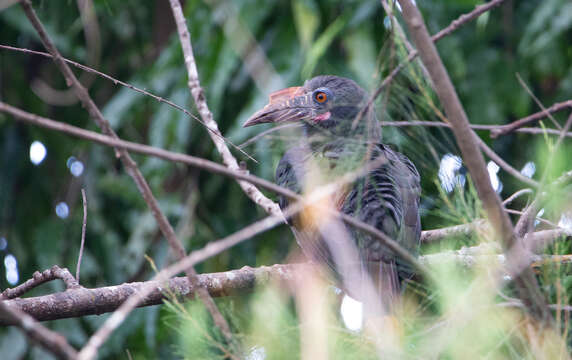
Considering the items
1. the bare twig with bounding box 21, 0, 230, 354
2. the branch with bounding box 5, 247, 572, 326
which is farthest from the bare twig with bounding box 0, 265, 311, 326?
the bare twig with bounding box 21, 0, 230, 354

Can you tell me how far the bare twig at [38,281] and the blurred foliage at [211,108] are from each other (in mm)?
1731

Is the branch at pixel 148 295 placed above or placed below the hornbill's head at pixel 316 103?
below

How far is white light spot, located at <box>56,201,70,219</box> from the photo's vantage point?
5.41 metres

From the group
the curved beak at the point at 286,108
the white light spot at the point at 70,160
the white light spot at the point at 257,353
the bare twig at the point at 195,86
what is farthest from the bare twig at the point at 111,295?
the white light spot at the point at 70,160

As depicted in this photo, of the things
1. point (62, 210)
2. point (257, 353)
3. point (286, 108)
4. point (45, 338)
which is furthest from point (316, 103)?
point (62, 210)

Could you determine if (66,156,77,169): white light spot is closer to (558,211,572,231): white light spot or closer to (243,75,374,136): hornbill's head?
(243,75,374,136): hornbill's head

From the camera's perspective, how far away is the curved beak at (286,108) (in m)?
3.49

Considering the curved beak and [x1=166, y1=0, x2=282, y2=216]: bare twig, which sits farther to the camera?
the curved beak

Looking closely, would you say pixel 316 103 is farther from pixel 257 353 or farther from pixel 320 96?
pixel 257 353

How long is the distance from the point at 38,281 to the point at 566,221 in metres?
1.61

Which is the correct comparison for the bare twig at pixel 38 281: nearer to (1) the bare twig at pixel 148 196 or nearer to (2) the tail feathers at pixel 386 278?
(1) the bare twig at pixel 148 196

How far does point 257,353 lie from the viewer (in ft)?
5.07

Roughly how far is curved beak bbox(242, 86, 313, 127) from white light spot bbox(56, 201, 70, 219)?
100 inches

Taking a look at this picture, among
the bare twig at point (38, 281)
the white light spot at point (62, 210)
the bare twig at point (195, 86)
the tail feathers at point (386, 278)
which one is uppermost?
the white light spot at point (62, 210)
